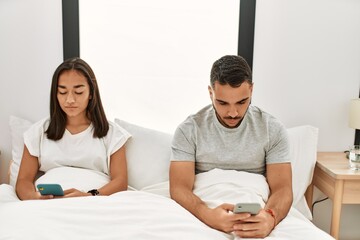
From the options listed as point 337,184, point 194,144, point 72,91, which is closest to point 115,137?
point 72,91

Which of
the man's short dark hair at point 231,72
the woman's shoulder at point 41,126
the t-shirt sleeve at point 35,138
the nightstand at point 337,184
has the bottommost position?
the nightstand at point 337,184

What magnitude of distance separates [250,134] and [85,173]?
0.78m

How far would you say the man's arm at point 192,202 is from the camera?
1448 millimetres

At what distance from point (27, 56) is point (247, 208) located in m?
1.52

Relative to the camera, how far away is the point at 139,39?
225 centimetres

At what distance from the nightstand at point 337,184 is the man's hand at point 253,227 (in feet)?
2.07

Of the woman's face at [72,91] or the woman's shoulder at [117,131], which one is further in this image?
the woman's shoulder at [117,131]

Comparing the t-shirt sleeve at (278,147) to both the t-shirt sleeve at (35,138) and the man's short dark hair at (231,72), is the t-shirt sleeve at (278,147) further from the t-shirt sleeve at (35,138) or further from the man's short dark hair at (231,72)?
the t-shirt sleeve at (35,138)

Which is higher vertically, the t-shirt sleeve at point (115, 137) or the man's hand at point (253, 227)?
the t-shirt sleeve at point (115, 137)

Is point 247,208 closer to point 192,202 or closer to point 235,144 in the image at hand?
point 192,202

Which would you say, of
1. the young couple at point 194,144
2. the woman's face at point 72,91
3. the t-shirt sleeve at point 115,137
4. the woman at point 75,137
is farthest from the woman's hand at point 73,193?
the woman's face at point 72,91

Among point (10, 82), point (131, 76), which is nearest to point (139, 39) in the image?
point (131, 76)

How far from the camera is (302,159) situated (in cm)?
204

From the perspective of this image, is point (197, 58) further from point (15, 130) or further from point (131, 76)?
point (15, 130)
